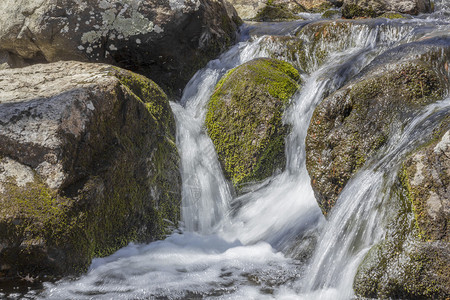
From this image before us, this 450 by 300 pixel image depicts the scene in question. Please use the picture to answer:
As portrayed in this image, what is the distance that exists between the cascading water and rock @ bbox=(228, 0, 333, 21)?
5.41 meters

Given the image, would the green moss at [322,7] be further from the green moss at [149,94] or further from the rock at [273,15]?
the green moss at [149,94]

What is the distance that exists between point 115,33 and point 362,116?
4.11m

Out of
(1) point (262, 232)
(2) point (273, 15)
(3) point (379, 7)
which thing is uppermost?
(2) point (273, 15)

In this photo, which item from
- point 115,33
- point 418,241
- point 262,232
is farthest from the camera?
point 115,33

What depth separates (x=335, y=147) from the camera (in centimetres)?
404

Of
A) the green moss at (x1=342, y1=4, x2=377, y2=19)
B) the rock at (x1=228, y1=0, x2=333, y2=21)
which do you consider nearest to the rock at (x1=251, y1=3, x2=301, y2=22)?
the rock at (x1=228, y1=0, x2=333, y2=21)

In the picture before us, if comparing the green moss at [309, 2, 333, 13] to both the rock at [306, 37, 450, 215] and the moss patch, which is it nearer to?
the rock at [306, 37, 450, 215]

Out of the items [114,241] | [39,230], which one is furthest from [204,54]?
[39,230]

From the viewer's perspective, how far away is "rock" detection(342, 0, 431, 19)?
376 inches

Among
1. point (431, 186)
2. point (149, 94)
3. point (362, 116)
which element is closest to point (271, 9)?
point (149, 94)

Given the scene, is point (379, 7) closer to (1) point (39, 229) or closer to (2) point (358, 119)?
(2) point (358, 119)

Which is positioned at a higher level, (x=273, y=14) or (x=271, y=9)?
(x=271, y=9)

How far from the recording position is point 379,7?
380 inches

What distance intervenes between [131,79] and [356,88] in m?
2.48
